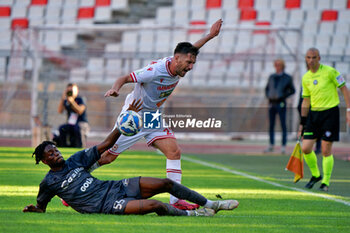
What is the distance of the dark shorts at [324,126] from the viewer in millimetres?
10992

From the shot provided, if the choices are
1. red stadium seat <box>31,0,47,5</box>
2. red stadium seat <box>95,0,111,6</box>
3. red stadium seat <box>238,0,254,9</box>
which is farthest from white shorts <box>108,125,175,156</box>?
red stadium seat <box>31,0,47,5</box>

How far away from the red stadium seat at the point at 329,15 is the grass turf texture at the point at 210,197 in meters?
13.1

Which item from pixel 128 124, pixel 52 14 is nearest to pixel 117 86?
pixel 128 124

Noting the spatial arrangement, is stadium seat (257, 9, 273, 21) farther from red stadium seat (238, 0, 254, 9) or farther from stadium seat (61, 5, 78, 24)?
stadium seat (61, 5, 78, 24)

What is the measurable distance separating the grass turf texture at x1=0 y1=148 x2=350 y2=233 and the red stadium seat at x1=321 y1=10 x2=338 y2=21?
1308cm

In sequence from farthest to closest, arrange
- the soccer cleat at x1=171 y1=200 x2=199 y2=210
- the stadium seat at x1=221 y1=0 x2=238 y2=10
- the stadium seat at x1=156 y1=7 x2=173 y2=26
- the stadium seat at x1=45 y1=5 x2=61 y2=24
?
the stadium seat at x1=45 y1=5 x2=61 y2=24 < the stadium seat at x1=156 y1=7 x2=173 y2=26 < the stadium seat at x1=221 y1=0 x2=238 y2=10 < the soccer cleat at x1=171 y1=200 x2=199 y2=210

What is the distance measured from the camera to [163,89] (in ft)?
27.2

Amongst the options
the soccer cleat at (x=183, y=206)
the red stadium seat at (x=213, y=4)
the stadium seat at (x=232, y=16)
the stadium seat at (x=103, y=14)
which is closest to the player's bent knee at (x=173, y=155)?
the soccer cleat at (x=183, y=206)

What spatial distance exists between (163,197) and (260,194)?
148 cm

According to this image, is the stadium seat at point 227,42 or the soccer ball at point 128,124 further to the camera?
the stadium seat at point 227,42

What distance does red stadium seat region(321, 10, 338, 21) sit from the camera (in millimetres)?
Result: 27500

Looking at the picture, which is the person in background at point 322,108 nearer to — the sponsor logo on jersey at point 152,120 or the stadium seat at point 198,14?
the sponsor logo on jersey at point 152,120

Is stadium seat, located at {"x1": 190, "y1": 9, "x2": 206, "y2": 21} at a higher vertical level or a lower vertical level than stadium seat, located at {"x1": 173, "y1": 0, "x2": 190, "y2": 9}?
lower

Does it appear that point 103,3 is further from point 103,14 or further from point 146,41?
point 146,41
